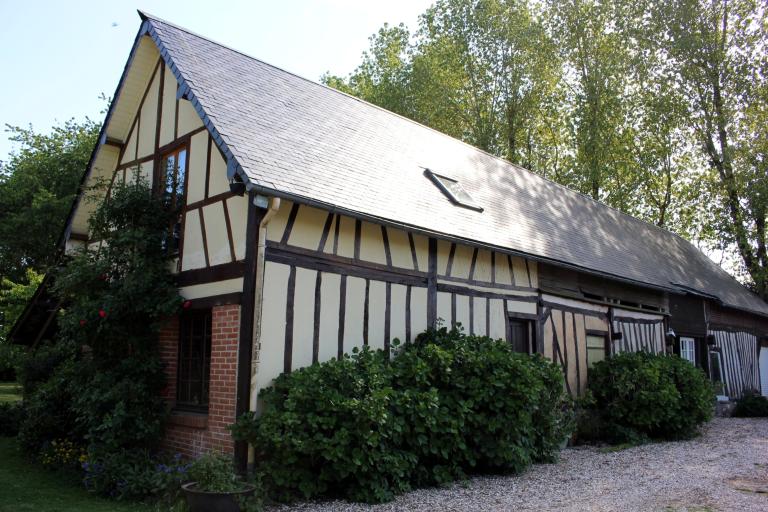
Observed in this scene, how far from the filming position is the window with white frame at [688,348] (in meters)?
16.2

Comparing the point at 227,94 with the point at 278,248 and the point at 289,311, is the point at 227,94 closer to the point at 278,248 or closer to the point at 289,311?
the point at 278,248

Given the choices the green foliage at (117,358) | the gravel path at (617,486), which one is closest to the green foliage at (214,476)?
the gravel path at (617,486)

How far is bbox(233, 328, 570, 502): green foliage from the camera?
6.25m

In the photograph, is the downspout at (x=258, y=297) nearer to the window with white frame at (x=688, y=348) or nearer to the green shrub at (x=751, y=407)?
the window with white frame at (x=688, y=348)

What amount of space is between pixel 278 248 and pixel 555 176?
22745 mm

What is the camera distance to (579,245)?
516 inches

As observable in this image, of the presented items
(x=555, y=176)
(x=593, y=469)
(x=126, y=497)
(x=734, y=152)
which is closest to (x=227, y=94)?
(x=126, y=497)

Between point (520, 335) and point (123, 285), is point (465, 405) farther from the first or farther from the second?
point (123, 285)

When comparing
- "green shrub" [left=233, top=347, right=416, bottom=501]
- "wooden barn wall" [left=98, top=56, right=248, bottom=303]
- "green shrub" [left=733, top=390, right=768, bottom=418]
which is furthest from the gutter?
"green shrub" [left=733, top=390, right=768, bottom=418]

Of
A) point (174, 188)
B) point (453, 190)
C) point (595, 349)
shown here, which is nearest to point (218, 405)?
point (174, 188)

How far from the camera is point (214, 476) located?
229 inches

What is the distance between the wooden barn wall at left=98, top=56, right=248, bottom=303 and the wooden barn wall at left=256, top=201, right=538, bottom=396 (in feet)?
1.88

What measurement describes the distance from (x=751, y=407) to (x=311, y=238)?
14794 millimetres

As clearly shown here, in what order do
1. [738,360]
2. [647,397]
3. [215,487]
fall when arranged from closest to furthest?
[215,487]
[647,397]
[738,360]
